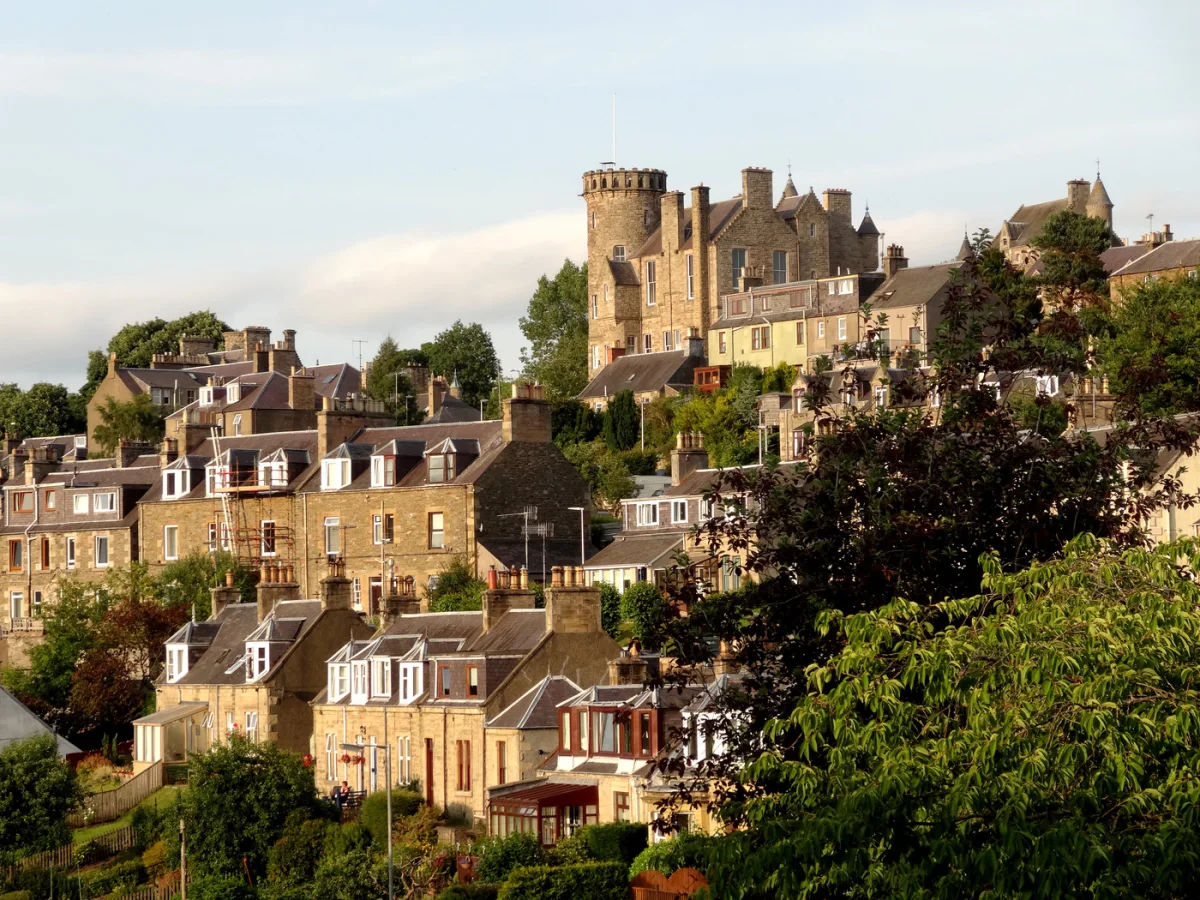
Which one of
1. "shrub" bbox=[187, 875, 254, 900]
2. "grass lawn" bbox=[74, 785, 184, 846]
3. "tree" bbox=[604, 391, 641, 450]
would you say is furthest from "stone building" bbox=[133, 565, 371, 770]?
"tree" bbox=[604, 391, 641, 450]

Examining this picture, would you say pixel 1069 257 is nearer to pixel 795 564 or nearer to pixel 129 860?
pixel 129 860

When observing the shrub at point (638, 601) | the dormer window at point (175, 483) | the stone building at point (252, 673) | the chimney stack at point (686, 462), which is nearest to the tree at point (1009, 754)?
the shrub at point (638, 601)

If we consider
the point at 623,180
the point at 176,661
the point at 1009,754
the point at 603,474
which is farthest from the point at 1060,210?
the point at 1009,754

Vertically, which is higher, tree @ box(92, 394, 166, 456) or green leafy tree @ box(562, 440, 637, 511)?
tree @ box(92, 394, 166, 456)

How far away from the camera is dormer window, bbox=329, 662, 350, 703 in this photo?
5603cm

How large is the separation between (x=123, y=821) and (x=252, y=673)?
547 cm

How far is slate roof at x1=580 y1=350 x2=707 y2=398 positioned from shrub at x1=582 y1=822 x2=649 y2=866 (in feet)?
195

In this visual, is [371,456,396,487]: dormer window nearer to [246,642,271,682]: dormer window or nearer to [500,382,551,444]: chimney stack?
[500,382,551,444]: chimney stack

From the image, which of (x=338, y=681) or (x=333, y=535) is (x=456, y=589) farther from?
(x=338, y=681)

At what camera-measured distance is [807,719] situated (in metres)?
20.8


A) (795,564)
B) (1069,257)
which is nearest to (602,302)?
(1069,257)

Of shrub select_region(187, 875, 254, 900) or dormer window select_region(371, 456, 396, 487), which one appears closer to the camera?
shrub select_region(187, 875, 254, 900)

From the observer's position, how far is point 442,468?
71625 millimetres

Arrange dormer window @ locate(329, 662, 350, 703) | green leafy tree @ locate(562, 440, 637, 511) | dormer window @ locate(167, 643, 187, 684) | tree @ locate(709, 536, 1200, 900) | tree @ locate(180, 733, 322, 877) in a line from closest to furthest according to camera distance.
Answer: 1. tree @ locate(709, 536, 1200, 900)
2. tree @ locate(180, 733, 322, 877)
3. dormer window @ locate(329, 662, 350, 703)
4. dormer window @ locate(167, 643, 187, 684)
5. green leafy tree @ locate(562, 440, 637, 511)
